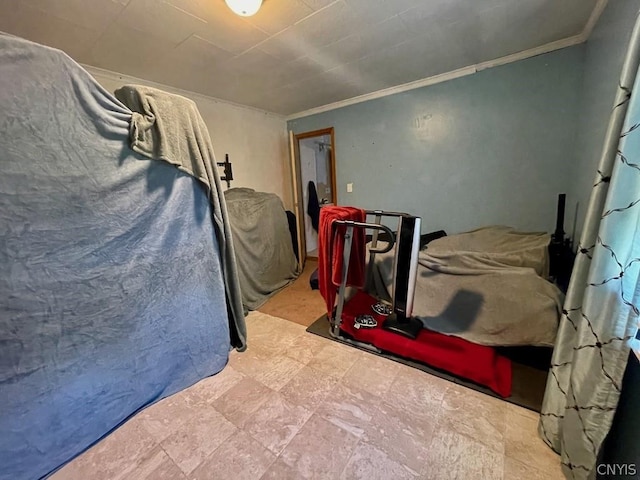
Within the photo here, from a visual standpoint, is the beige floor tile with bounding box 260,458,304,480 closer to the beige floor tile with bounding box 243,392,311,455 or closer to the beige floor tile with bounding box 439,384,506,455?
the beige floor tile with bounding box 243,392,311,455

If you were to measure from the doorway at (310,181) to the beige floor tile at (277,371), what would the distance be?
83.7 inches

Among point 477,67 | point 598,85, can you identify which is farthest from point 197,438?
point 477,67

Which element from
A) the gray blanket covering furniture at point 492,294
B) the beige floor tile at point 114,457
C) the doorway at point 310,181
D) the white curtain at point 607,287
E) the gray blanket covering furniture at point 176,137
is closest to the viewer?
the white curtain at point 607,287

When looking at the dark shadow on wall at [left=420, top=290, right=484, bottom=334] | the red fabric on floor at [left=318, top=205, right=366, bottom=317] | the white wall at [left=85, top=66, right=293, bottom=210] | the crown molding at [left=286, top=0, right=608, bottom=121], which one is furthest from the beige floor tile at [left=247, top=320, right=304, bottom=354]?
the crown molding at [left=286, top=0, right=608, bottom=121]

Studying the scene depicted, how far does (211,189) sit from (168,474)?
1.46 m

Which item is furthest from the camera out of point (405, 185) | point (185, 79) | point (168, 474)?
point (405, 185)

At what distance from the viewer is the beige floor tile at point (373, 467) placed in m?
1.05

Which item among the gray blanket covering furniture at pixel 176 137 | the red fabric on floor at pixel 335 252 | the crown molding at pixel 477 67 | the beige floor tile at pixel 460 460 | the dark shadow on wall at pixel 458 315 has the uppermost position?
the crown molding at pixel 477 67

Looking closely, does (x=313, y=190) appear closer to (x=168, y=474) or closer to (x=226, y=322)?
(x=226, y=322)

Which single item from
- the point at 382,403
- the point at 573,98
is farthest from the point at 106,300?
the point at 573,98

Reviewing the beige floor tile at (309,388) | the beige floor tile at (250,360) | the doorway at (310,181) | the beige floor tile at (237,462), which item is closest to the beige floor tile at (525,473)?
the beige floor tile at (309,388)

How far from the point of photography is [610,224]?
85 centimetres

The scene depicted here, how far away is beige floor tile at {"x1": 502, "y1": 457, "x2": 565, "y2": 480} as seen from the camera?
3.33 ft

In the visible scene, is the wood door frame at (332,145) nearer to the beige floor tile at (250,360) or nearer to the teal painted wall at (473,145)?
the teal painted wall at (473,145)
